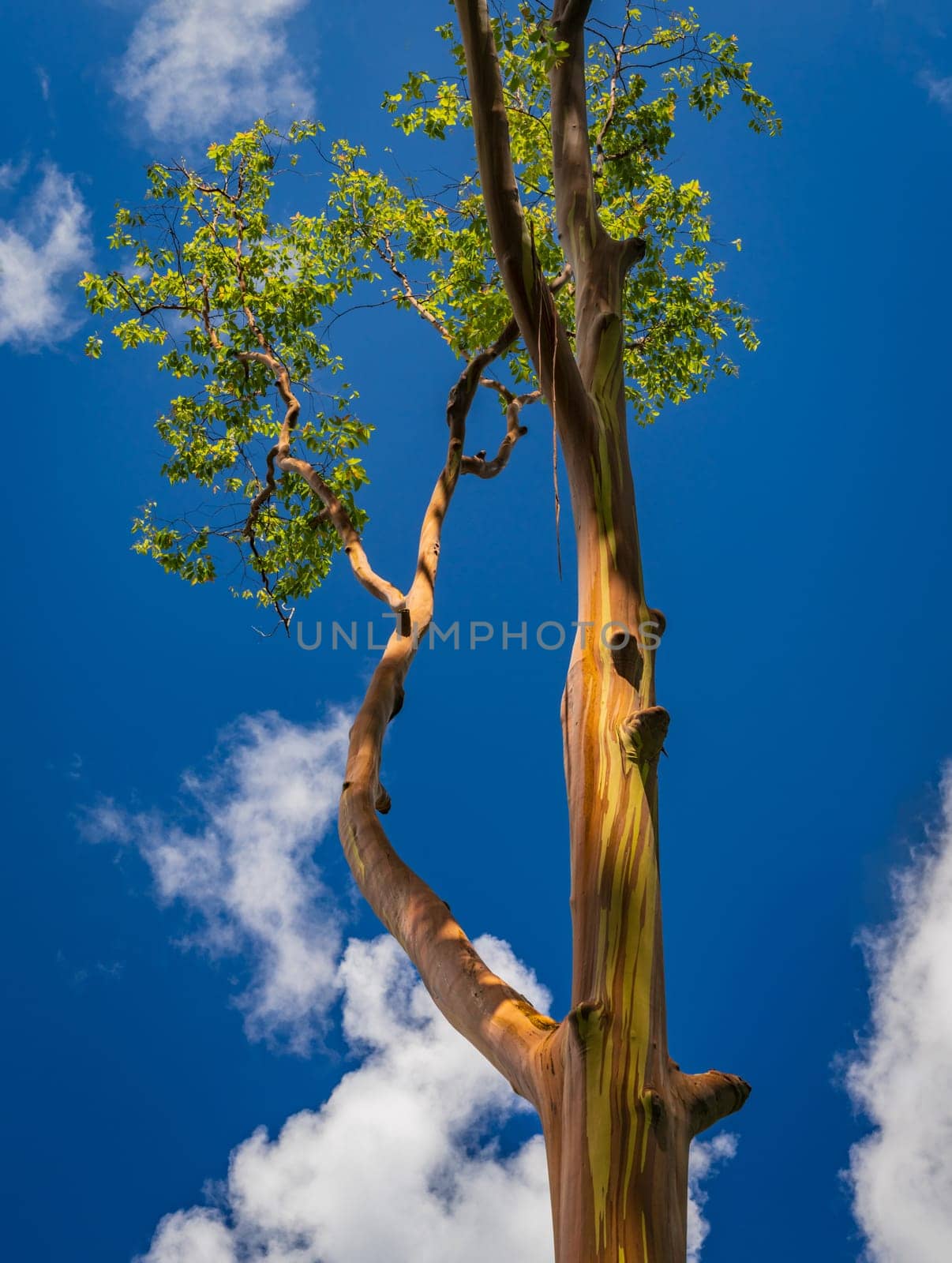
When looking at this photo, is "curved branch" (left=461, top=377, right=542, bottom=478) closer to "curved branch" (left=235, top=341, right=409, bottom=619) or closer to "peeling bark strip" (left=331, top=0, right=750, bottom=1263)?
"curved branch" (left=235, top=341, right=409, bottom=619)

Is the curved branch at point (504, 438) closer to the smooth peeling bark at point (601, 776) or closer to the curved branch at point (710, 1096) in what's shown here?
the smooth peeling bark at point (601, 776)

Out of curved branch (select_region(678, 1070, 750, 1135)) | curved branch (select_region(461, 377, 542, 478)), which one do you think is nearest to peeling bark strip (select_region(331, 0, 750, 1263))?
curved branch (select_region(678, 1070, 750, 1135))

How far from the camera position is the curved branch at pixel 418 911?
325 cm

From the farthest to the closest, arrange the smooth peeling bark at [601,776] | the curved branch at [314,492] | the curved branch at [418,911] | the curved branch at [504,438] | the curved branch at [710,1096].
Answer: the curved branch at [504,438], the curved branch at [314,492], the curved branch at [418,911], the curved branch at [710,1096], the smooth peeling bark at [601,776]

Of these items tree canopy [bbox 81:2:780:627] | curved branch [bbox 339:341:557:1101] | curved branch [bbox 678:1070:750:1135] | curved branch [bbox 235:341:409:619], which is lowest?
curved branch [bbox 678:1070:750:1135]

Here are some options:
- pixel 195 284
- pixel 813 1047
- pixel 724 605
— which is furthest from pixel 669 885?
pixel 195 284

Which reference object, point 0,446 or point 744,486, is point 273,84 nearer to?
point 0,446

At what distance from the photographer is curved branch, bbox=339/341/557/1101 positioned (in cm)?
325

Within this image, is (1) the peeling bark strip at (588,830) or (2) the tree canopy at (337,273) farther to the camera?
(2) the tree canopy at (337,273)

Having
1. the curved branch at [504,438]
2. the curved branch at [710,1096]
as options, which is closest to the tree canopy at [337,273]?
the curved branch at [504,438]

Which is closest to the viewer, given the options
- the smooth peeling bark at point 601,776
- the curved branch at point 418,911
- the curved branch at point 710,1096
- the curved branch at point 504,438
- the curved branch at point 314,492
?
the smooth peeling bark at point 601,776

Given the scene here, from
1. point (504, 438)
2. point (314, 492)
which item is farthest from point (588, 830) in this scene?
point (504, 438)

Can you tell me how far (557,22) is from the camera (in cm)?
524

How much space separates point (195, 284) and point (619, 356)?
543cm
